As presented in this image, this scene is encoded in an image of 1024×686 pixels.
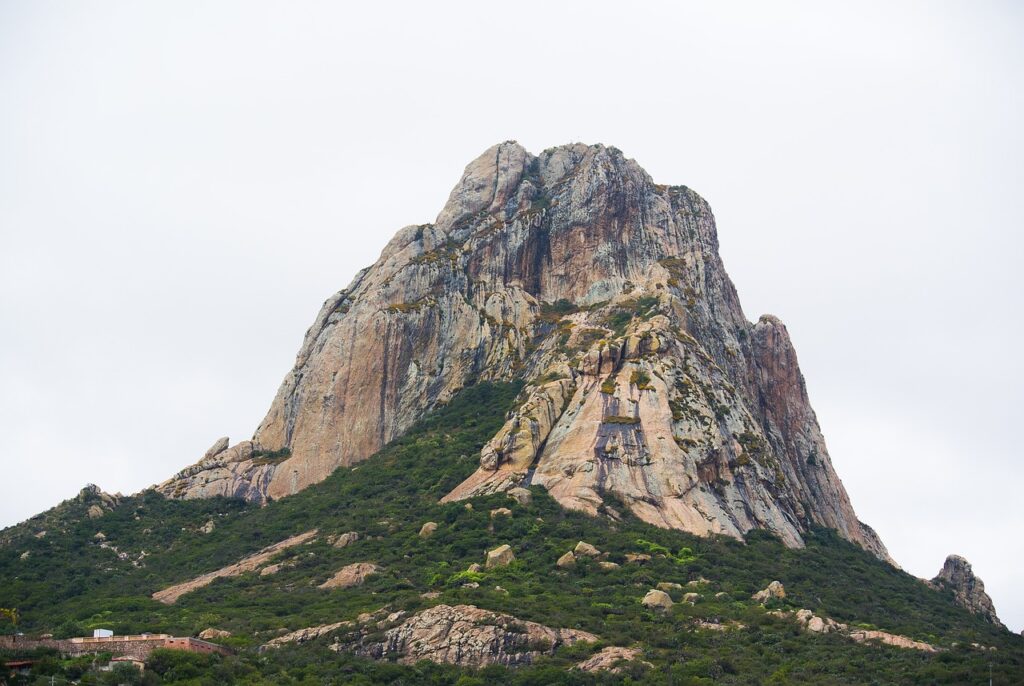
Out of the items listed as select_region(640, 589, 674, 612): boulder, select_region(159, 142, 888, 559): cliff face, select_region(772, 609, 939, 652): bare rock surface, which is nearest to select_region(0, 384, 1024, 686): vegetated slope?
select_region(640, 589, 674, 612): boulder

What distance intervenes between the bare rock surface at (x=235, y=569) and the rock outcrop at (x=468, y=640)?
73.8ft

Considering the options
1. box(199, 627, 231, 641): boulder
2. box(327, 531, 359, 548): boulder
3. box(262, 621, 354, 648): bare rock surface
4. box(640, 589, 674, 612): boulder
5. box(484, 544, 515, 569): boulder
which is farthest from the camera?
box(327, 531, 359, 548): boulder

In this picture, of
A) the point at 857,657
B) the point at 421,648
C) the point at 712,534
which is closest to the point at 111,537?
the point at 421,648

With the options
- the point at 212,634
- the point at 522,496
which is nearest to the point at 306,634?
the point at 212,634

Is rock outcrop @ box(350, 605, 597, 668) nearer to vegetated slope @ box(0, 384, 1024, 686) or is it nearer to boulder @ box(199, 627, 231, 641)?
vegetated slope @ box(0, 384, 1024, 686)

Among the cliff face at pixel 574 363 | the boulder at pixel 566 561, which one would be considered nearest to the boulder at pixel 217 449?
the cliff face at pixel 574 363

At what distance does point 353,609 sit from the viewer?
3533 inches

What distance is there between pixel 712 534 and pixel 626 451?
10.2 meters

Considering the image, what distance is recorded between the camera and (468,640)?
271 feet

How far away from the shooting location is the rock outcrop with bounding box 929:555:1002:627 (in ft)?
416

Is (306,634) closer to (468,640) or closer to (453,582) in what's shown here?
(468,640)

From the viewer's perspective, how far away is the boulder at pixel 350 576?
9750 cm

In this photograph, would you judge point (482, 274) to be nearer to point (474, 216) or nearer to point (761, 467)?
point (474, 216)

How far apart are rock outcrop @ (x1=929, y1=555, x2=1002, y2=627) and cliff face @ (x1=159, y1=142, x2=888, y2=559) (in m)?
9.87
